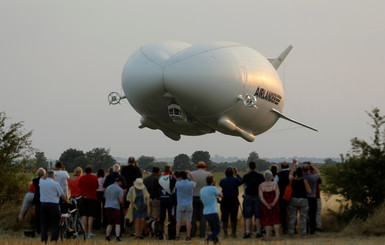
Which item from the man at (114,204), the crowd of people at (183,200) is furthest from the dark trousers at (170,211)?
the man at (114,204)

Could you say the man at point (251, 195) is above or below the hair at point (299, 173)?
below

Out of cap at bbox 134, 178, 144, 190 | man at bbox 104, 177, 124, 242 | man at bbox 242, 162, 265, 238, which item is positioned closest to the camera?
man at bbox 104, 177, 124, 242

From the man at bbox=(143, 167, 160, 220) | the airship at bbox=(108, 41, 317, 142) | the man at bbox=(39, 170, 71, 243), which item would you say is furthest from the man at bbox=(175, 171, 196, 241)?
the airship at bbox=(108, 41, 317, 142)

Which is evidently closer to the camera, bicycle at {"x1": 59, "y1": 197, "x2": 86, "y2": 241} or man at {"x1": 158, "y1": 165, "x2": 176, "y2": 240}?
bicycle at {"x1": 59, "y1": 197, "x2": 86, "y2": 241}

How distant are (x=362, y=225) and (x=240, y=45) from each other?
11.7 m

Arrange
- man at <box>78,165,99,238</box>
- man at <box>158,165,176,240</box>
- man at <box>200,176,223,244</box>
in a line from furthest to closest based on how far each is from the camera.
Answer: man at <box>158,165,176,240</box> → man at <box>78,165,99,238</box> → man at <box>200,176,223,244</box>

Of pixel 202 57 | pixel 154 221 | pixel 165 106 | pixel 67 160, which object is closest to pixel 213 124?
pixel 165 106

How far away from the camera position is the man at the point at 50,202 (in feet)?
45.2

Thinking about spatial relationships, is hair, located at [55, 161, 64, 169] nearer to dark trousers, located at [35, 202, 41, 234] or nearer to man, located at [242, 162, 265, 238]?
dark trousers, located at [35, 202, 41, 234]

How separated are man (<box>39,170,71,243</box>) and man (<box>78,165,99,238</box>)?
1.77m

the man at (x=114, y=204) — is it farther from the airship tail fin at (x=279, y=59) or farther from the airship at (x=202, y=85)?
the airship tail fin at (x=279, y=59)

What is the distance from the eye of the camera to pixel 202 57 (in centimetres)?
2298

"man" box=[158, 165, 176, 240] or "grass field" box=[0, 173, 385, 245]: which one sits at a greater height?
"man" box=[158, 165, 176, 240]

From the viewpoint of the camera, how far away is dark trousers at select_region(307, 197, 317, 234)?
16438 mm
